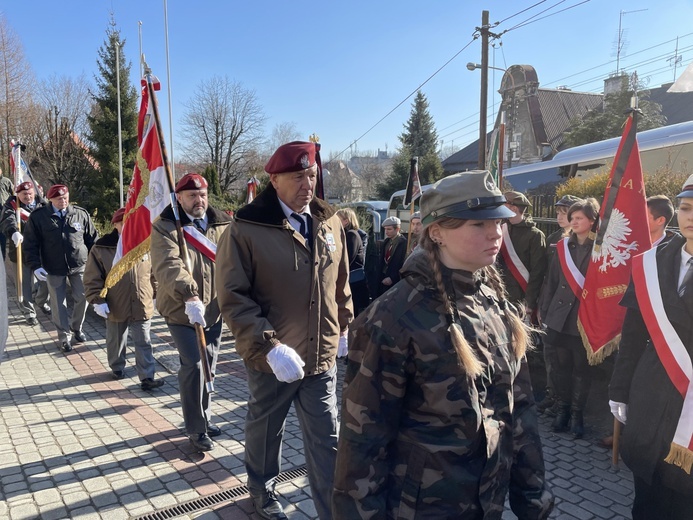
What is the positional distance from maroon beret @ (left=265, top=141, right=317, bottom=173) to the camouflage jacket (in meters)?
1.42

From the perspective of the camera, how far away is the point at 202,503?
336 centimetres

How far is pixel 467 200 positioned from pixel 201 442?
3338 mm

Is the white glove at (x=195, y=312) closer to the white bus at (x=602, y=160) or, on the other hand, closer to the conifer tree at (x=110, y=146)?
the white bus at (x=602, y=160)

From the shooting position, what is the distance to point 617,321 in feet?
13.5

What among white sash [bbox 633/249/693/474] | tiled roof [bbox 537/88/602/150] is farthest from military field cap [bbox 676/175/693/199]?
tiled roof [bbox 537/88/602/150]

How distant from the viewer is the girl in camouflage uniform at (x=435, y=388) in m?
1.62

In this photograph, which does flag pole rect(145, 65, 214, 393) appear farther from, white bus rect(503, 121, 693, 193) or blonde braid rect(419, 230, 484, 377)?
white bus rect(503, 121, 693, 193)

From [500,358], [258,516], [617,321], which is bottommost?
[258,516]

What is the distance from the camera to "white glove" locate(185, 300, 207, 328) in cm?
377

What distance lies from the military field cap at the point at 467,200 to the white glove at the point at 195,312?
2.52 meters

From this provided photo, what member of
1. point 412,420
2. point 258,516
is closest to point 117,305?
point 258,516

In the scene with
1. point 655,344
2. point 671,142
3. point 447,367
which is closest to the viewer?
point 447,367

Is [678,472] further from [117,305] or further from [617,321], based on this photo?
[117,305]

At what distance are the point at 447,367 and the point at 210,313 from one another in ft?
9.70
